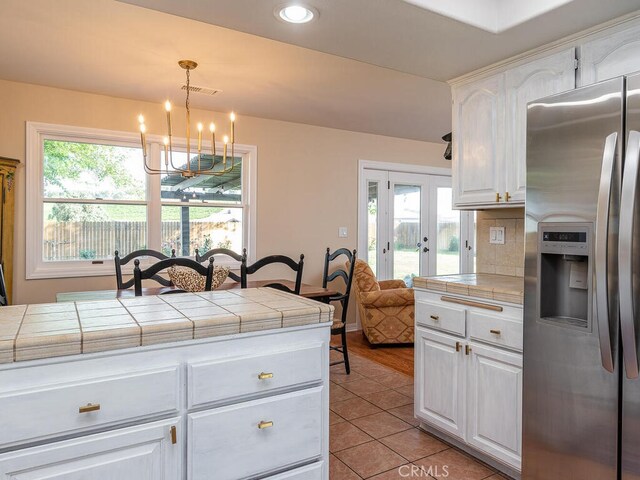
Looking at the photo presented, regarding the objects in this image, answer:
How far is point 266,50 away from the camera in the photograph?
2832 mm

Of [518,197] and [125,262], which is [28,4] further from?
[518,197]

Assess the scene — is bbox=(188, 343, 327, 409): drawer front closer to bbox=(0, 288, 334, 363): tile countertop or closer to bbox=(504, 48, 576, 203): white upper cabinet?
bbox=(0, 288, 334, 363): tile countertop

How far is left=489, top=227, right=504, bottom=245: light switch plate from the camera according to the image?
9.46ft

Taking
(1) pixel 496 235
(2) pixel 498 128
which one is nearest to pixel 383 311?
(1) pixel 496 235

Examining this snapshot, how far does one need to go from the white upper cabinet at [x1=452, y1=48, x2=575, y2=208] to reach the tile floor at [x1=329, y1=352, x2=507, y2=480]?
143cm

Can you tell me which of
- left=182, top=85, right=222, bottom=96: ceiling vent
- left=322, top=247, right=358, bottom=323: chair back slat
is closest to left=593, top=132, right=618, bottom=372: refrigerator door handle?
left=322, top=247, right=358, bottom=323: chair back slat

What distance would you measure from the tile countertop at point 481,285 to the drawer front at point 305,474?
1.18m

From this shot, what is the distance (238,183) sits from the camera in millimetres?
4594

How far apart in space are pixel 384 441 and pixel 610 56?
2301 millimetres

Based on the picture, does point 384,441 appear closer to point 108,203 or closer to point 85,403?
point 85,403

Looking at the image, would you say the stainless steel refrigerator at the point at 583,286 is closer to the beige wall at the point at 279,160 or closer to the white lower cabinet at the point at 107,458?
the white lower cabinet at the point at 107,458

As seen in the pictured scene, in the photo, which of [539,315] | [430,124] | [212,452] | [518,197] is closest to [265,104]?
[430,124]

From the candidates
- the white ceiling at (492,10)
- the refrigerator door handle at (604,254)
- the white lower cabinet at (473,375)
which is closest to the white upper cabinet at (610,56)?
the white ceiling at (492,10)
